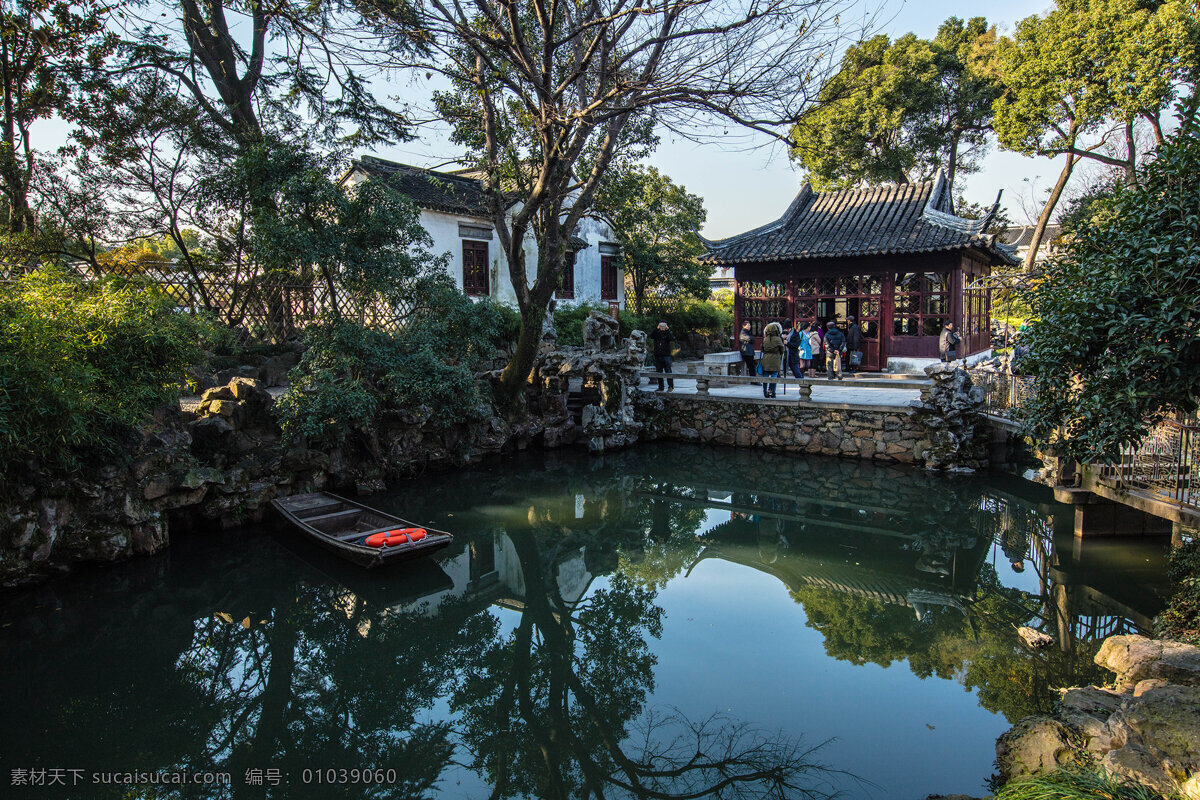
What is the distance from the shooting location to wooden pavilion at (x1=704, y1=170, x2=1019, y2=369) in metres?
13.8

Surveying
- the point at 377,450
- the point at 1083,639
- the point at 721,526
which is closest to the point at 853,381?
the point at 721,526

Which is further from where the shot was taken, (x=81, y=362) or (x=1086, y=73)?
(x=1086, y=73)

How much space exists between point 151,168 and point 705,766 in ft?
38.1

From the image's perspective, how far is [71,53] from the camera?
9.53m

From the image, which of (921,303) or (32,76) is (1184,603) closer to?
(921,303)

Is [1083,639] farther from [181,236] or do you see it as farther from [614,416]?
[181,236]

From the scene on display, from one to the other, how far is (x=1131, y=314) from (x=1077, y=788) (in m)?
2.74

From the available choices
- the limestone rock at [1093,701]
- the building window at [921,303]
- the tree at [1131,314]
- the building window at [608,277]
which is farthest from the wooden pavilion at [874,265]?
the limestone rock at [1093,701]

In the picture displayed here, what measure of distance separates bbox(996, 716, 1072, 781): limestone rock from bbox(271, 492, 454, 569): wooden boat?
4790mm

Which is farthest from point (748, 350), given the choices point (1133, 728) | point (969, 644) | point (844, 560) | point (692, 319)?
point (1133, 728)

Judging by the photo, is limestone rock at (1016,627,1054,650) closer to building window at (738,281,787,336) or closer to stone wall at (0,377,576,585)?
stone wall at (0,377,576,585)

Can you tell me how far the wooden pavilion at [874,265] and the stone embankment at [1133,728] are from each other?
34.5ft

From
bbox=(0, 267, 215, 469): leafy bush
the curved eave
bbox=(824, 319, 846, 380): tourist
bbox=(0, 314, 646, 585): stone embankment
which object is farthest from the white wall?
bbox=(0, 267, 215, 469): leafy bush

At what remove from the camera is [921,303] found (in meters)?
14.3
